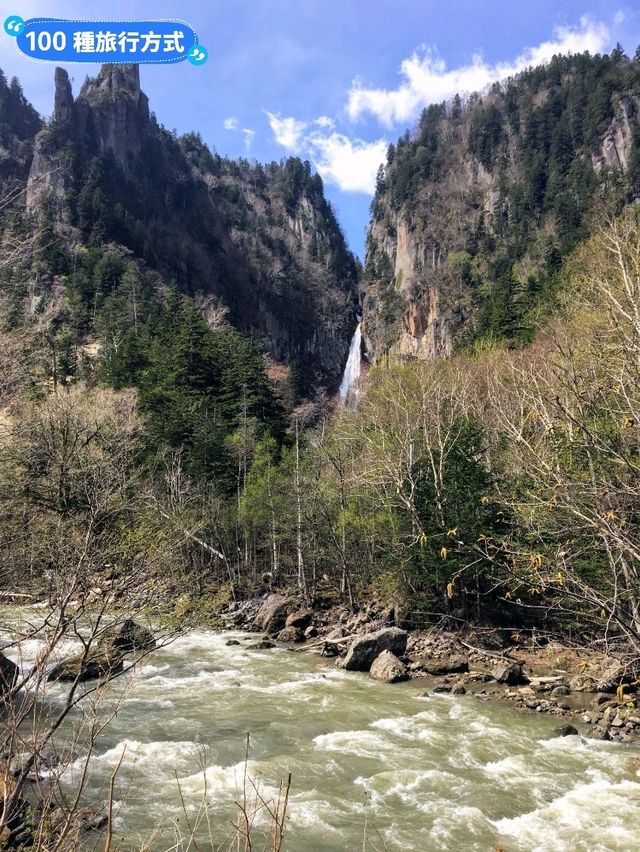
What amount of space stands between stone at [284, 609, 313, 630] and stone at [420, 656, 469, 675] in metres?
7.22

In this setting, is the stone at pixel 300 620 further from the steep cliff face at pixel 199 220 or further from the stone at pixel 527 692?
the steep cliff face at pixel 199 220

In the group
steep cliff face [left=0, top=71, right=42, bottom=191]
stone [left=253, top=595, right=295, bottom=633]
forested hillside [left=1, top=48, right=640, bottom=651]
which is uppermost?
steep cliff face [left=0, top=71, right=42, bottom=191]

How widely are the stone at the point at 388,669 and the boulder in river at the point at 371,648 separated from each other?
0.45m

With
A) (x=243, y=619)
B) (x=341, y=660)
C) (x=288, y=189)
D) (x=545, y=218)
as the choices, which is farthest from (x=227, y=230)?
(x=341, y=660)

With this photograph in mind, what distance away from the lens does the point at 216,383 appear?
4916cm

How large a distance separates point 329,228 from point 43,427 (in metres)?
129

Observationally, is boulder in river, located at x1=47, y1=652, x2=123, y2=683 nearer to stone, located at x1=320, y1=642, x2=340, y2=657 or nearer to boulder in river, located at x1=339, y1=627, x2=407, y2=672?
boulder in river, located at x1=339, y1=627, x2=407, y2=672

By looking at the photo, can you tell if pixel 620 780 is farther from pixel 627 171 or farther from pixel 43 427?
pixel 627 171

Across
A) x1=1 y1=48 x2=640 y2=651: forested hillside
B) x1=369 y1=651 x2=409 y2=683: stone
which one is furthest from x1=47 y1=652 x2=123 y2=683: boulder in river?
x1=369 y1=651 x2=409 y2=683: stone

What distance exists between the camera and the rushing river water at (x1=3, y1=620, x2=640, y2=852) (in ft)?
27.8

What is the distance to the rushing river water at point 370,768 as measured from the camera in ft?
27.8

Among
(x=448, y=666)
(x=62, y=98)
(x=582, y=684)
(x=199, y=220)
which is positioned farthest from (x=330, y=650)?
(x=199, y=220)

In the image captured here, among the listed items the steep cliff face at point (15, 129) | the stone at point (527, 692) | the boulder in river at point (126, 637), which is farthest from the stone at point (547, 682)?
→ the steep cliff face at point (15, 129)

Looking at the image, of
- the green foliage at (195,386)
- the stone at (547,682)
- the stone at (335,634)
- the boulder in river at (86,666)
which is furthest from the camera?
the green foliage at (195,386)
